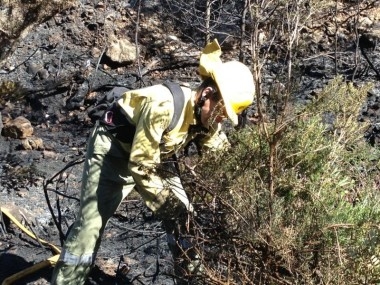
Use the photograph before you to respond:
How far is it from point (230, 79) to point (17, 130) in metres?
4.20

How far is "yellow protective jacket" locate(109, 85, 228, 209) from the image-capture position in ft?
12.4

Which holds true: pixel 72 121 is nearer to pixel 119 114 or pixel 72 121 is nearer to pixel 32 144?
pixel 32 144

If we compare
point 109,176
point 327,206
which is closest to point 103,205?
point 109,176

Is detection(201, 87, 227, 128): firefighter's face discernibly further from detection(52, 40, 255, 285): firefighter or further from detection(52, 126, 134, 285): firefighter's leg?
detection(52, 126, 134, 285): firefighter's leg

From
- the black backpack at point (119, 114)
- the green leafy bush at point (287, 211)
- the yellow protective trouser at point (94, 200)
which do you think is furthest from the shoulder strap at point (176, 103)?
the yellow protective trouser at point (94, 200)

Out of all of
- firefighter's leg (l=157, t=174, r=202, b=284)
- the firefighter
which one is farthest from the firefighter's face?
firefighter's leg (l=157, t=174, r=202, b=284)

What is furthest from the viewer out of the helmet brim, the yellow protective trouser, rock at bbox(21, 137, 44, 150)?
rock at bbox(21, 137, 44, 150)

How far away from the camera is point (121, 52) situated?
903 cm

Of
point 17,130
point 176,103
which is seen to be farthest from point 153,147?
point 17,130

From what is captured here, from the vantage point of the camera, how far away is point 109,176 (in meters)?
4.34

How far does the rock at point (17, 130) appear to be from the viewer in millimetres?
7523

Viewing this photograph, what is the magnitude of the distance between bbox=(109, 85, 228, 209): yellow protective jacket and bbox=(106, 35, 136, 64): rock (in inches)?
195

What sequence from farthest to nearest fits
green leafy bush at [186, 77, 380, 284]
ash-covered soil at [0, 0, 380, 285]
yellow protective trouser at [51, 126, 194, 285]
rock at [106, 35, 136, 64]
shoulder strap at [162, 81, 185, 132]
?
1. rock at [106, 35, 136, 64]
2. ash-covered soil at [0, 0, 380, 285]
3. yellow protective trouser at [51, 126, 194, 285]
4. shoulder strap at [162, 81, 185, 132]
5. green leafy bush at [186, 77, 380, 284]

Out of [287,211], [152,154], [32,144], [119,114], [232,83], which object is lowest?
[32,144]
